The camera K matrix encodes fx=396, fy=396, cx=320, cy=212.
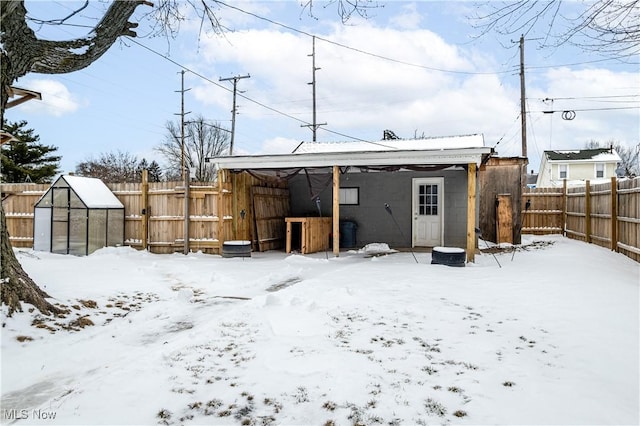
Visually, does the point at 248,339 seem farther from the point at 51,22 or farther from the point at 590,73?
the point at 590,73

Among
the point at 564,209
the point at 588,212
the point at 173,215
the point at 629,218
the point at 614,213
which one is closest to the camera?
the point at 629,218

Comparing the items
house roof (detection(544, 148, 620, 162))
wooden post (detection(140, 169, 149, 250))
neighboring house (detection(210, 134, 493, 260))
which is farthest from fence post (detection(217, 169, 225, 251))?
house roof (detection(544, 148, 620, 162))

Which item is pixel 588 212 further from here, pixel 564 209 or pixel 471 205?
pixel 471 205

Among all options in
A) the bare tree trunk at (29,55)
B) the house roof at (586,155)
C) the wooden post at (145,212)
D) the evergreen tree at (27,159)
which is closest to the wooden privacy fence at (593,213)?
the bare tree trunk at (29,55)

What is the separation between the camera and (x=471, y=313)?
470 centimetres

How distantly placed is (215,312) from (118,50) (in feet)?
14.6

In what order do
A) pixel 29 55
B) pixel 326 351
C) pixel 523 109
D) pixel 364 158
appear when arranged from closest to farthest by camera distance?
pixel 326 351
pixel 29 55
pixel 364 158
pixel 523 109

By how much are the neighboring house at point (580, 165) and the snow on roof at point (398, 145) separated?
1881cm

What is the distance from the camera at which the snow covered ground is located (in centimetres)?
247

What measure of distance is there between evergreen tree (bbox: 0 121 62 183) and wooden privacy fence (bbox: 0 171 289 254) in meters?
10.9

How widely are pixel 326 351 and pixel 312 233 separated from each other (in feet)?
23.8

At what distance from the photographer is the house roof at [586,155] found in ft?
91.2

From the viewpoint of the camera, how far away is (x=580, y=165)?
28.7 m

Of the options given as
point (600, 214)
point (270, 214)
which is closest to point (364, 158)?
point (270, 214)
